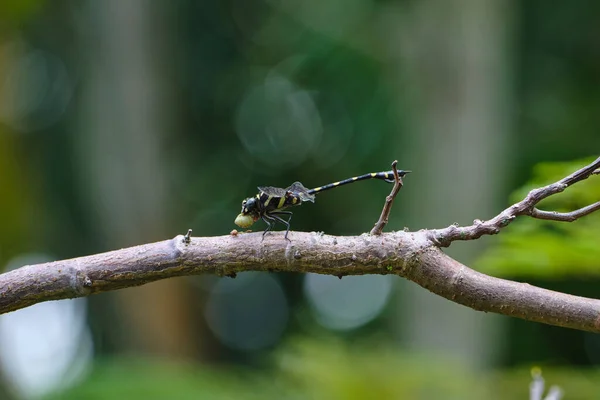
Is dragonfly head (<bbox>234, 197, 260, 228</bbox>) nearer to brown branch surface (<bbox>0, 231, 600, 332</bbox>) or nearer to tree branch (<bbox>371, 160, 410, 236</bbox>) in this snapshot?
brown branch surface (<bbox>0, 231, 600, 332</bbox>)

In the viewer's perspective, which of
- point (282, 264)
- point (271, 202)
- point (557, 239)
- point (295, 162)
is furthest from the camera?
point (295, 162)

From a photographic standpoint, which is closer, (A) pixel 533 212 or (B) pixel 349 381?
(A) pixel 533 212

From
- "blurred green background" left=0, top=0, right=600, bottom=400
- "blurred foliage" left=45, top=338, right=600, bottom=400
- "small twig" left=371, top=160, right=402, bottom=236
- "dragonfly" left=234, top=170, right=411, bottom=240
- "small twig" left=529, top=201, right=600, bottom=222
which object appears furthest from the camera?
"blurred green background" left=0, top=0, right=600, bottom=400

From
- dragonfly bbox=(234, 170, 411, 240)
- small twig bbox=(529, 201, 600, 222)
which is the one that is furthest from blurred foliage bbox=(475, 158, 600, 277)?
small twig bbox=(529, 201, 600, 222)

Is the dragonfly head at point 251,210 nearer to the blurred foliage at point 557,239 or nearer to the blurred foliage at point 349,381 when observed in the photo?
the blurred foliage at point 557,239

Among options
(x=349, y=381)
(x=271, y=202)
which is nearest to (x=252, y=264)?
(x=271, y=202)

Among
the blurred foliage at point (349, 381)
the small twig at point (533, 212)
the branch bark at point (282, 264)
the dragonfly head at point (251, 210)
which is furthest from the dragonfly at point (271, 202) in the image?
the blurred foliage at point (349, 381)

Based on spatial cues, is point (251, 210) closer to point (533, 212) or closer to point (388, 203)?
point (388, 203)
